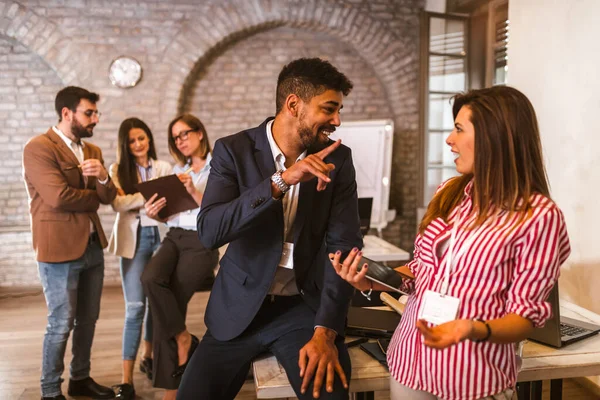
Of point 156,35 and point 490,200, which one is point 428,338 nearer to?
point 490,200

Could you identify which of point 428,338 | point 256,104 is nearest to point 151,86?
point 256,104

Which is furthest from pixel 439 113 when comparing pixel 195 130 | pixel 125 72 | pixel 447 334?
pixel 447 334

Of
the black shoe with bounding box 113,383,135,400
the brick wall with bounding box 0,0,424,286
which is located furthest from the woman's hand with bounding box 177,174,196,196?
the brick wall with bounding box 0,0,424,286

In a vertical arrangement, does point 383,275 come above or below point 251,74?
below

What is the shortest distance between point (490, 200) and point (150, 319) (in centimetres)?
252

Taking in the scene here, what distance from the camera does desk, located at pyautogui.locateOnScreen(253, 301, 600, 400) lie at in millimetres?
1424

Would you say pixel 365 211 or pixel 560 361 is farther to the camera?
pixel 365 211

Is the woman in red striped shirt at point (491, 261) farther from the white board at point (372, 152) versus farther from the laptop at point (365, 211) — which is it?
the white board at point (372, 152)

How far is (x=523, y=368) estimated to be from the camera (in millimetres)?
→ 1472

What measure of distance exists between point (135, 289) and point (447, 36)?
172 inches

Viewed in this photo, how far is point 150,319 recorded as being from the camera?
10.4 feet

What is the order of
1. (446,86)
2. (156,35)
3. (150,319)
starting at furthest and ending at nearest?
1. (446,86)
2. (156,35)
3. (150,319)

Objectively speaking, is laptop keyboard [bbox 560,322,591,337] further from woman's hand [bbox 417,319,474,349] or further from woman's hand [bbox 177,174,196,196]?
woman's hand [bbox 177,174,196,196]

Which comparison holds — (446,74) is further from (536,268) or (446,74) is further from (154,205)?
(536,268)
